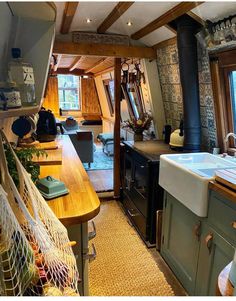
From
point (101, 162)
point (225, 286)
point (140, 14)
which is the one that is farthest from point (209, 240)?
point (101, 162)

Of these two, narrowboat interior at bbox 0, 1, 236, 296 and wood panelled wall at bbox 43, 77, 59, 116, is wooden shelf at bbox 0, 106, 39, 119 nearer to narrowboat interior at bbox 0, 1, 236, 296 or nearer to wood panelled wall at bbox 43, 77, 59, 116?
narrowboat interior at bbox 0, 1, 236, 296

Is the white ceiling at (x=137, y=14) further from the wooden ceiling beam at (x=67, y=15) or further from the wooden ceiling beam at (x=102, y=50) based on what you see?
the wooden ceiling beam at (x=102, y=50)

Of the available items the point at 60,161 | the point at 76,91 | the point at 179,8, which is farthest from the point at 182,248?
the point at 76,91

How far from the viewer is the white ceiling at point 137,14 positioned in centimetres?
183

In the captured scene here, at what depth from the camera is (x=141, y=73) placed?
132 inches

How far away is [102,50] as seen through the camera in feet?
9.80

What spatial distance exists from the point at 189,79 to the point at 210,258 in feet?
5.05

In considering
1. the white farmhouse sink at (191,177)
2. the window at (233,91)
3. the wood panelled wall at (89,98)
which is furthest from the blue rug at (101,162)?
the window at (233,91)

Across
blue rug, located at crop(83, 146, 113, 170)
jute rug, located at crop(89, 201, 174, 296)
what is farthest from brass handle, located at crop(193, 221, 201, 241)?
blue rug, located at crop(83, 146, 113, 170)

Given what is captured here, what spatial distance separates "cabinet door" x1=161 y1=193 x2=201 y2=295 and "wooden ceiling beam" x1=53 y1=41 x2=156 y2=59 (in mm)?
1799

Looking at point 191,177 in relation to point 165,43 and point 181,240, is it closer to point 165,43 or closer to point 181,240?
point 181,240

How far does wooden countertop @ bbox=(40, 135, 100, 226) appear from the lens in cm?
115

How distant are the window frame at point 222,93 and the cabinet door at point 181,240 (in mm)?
827
